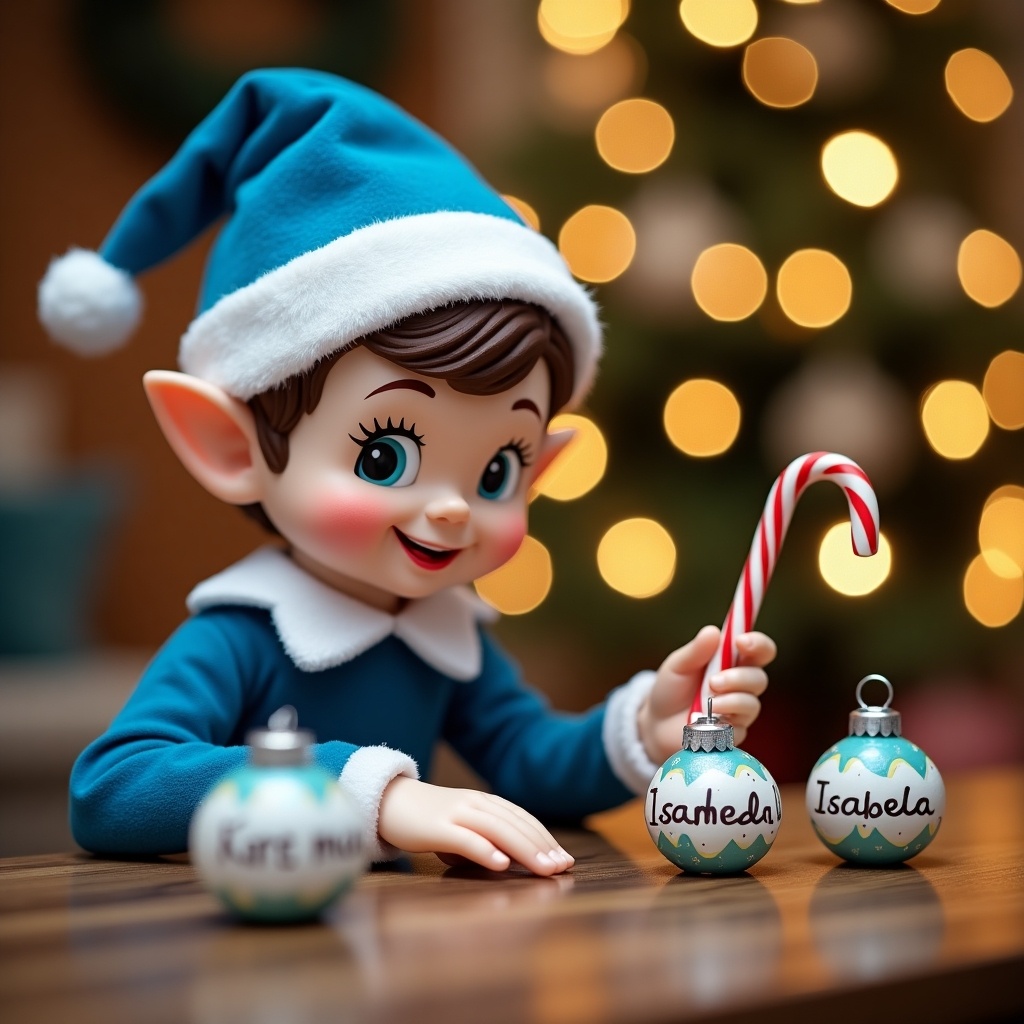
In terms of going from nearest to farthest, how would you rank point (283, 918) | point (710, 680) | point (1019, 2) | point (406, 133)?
point (283, 918), point (710, 680), point (406, 133), point (1019, 2)

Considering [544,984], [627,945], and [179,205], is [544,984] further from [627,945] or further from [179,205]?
[179,205]

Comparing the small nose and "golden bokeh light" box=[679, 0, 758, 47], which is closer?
the small nose

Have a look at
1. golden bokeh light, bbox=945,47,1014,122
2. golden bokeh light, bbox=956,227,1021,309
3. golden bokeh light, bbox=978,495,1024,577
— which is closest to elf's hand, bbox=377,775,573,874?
golden bokeh light, bbox=978,495,1024,577

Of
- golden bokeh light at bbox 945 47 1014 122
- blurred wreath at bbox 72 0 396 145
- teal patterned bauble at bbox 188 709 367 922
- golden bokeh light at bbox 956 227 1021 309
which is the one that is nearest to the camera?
teal patterned bauble at bbox 188 709 367 922

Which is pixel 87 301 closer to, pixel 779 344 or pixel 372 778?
pixel 372 778

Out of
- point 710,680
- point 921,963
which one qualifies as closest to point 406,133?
point 710,680

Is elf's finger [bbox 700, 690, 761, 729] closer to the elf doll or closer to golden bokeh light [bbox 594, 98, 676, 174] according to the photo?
the elf doll

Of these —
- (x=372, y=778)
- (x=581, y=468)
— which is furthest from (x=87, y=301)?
(x=581, y=468)

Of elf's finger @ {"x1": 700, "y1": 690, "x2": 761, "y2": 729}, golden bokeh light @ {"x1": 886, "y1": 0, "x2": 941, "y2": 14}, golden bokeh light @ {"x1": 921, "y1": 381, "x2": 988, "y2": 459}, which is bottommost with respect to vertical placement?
elf's finger @ {"x1": 700, "y1": 690, "x2": 761, "y2": 729}
